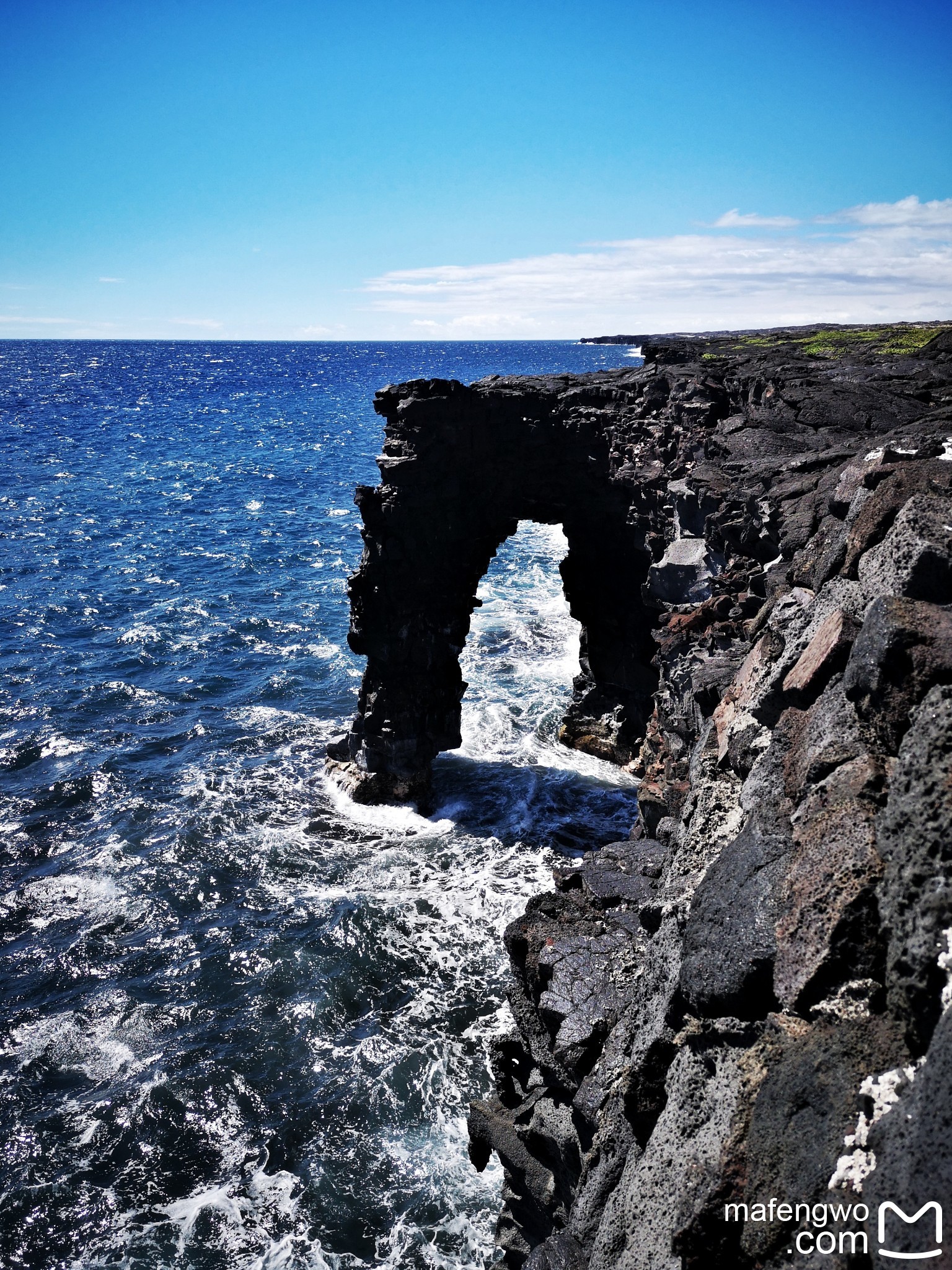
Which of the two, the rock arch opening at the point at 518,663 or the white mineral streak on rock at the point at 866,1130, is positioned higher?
the white mineral streak on rock at the point at 866,1130

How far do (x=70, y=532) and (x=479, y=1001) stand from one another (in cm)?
5133

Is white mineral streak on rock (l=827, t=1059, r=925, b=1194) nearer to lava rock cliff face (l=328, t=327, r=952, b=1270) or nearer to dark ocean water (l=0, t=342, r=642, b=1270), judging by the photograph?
lava rock cliff face (l=328, t=327, r=952, b=1270)

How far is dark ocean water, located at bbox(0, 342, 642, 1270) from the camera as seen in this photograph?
15.1m

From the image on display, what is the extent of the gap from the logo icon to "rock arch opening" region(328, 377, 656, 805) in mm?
22681

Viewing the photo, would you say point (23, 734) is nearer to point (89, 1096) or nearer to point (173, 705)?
point (173, 705)

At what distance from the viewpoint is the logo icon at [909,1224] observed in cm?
363

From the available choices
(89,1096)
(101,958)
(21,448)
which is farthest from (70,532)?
(89,1096)

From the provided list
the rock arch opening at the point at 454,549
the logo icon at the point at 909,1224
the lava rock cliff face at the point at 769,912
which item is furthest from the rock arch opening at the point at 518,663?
the logo icon at the point at 909,1224

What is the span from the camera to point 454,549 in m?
30.7

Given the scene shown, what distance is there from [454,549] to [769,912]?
25.5 m

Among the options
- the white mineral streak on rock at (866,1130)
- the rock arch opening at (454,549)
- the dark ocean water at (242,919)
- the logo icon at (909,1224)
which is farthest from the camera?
the rock arch opening at (454,549)

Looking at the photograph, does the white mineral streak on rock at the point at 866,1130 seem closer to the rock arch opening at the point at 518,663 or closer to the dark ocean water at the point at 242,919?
the dark ocean water at the point at 242,919

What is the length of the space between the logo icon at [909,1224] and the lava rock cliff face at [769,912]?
4 cm

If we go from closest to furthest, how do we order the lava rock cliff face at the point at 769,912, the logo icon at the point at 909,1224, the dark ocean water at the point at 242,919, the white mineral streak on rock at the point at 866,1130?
the logo icon at the point at 909,1224 < the white mineral streak on rock at the point at 866,1130 < the lava rock cliff face at the point at 769,912 < the dark ocean water at the point at 242,919
